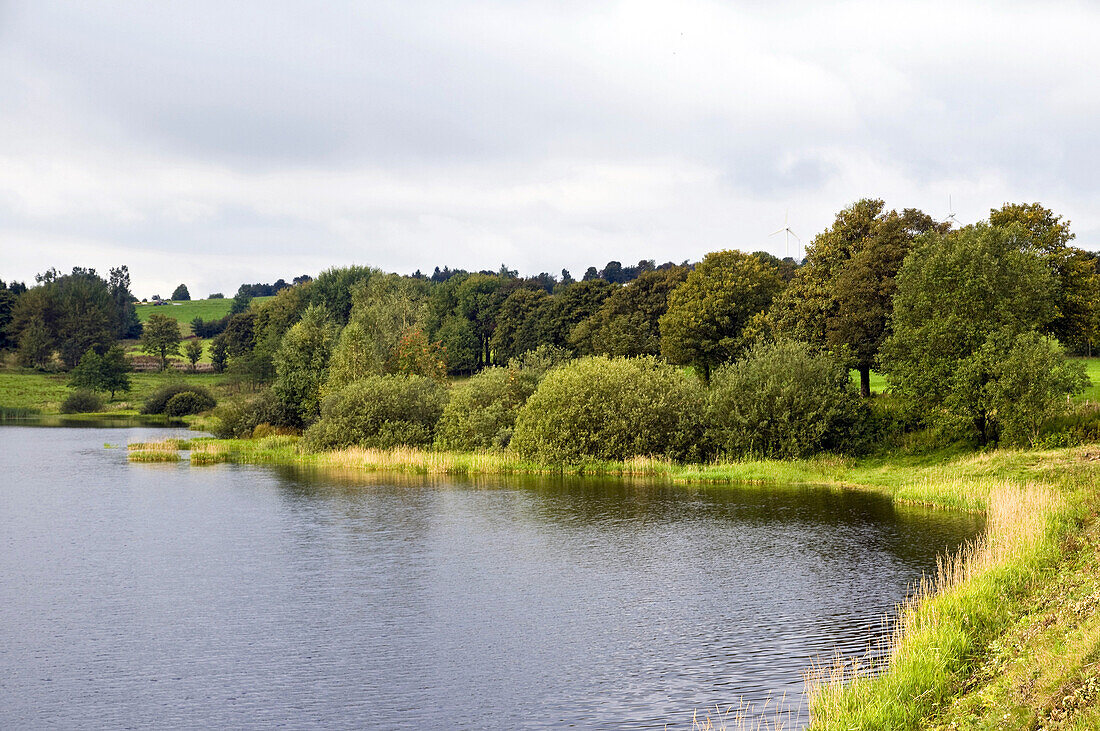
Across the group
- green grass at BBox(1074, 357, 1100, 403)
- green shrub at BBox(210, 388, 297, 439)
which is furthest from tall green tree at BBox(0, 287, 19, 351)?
green grass at BBox(1074, 357, 1100, 403)

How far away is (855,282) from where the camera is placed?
64312 mm

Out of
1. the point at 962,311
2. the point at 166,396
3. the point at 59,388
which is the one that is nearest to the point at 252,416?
the point at 166,396

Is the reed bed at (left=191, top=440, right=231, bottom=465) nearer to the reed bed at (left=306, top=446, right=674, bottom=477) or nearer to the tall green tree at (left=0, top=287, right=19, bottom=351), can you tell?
the reed bed at (left=306, top=446, right=674, bottom=477)

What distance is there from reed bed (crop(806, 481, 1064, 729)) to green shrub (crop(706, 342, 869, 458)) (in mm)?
28944

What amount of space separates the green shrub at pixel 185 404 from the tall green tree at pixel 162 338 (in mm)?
46655

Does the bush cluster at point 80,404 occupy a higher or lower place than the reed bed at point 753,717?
higher

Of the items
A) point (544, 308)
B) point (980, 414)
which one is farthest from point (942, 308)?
point (544, 308)

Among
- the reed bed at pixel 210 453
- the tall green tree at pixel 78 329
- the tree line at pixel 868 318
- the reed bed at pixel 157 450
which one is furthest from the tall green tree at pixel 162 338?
the reed bed at pixel 210 453

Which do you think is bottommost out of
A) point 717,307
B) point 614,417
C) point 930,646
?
point 930,646

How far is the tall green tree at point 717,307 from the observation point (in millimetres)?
81000

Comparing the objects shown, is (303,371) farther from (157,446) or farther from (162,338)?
(162,338)

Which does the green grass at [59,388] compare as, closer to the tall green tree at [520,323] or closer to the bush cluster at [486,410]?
the tall green tree at [520,323]

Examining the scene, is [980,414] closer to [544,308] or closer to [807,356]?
[807,356]

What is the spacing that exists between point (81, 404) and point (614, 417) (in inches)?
4345
